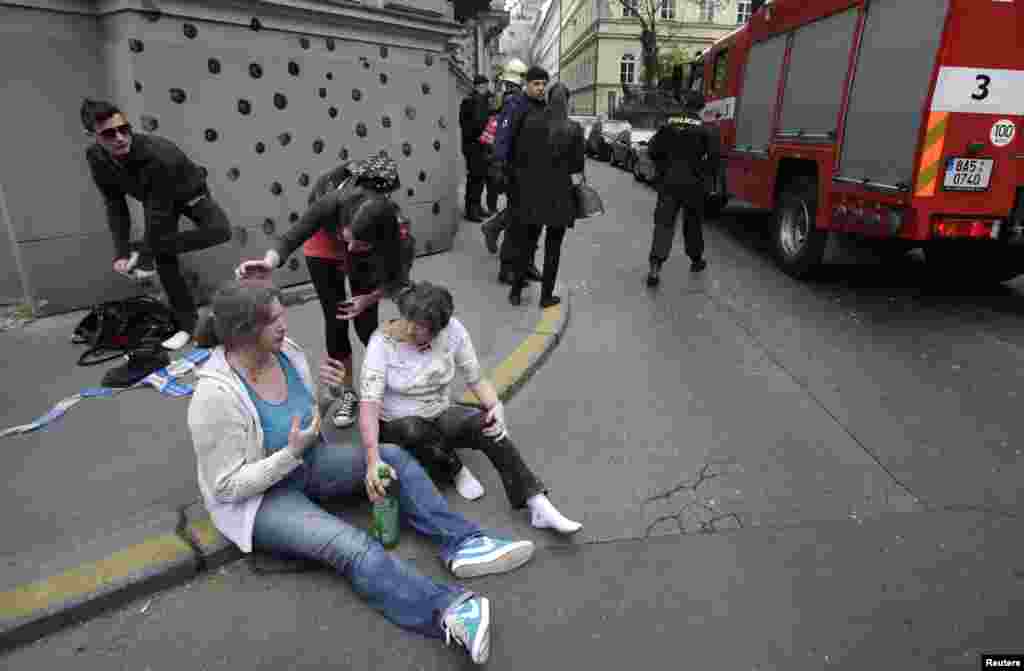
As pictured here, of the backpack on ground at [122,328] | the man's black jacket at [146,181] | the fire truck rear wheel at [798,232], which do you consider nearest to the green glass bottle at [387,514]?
the backpack on ground at [122,328]

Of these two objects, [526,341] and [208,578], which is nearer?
[208,578]

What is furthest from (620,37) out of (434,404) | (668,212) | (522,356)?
(434,404)

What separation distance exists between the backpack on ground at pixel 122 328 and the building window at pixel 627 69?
5304 centimetres

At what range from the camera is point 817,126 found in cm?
634

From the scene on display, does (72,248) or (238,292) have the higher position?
(238,292)

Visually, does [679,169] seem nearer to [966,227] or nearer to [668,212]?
[668,212]

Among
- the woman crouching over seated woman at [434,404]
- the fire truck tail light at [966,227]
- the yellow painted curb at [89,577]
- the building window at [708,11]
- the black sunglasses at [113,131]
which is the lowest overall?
the yellow painted curb at [89,577]

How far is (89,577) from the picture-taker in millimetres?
2363

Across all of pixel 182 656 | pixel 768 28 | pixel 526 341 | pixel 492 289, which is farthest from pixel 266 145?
pixel 768 28

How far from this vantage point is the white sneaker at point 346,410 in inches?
139

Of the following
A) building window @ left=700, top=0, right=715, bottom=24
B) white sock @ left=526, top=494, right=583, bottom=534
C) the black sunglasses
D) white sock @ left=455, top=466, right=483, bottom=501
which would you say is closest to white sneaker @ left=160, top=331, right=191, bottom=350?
the black sunglasses

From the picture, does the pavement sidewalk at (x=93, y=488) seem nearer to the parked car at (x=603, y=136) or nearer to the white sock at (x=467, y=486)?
the white sock at (x=467, y=486)

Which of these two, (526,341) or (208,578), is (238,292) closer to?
(208,578)

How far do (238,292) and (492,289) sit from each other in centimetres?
398
